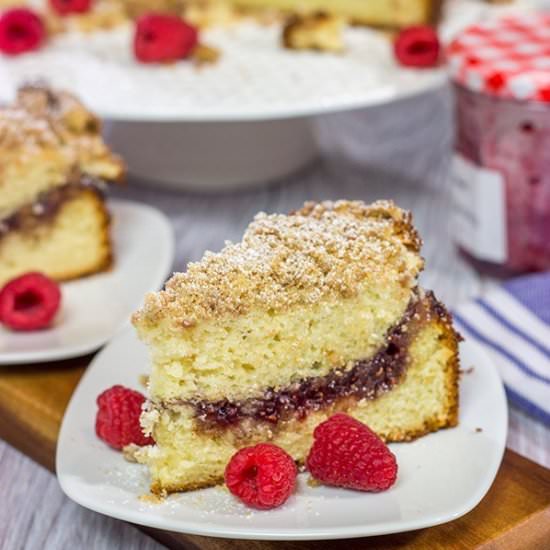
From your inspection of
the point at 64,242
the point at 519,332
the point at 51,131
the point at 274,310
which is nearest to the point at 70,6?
the point at 51,131

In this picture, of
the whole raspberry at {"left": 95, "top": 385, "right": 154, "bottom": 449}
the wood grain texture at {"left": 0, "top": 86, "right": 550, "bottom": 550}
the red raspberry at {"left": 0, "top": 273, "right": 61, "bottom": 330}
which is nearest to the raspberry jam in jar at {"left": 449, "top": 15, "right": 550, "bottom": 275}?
the wood grain texture at {"left": 0, "top": 86, "right": 550, "bottom": 550}

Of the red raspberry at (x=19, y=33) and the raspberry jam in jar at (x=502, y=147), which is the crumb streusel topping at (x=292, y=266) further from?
the red raspberry at (x=19, y=33)

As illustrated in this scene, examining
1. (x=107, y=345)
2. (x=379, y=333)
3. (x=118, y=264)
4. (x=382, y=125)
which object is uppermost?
(x=379, y=333)

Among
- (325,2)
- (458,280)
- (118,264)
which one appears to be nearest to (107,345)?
(118,264)

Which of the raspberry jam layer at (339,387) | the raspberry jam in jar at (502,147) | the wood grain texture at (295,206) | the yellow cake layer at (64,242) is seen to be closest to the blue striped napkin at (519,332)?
the wood grain texture at (295,206)

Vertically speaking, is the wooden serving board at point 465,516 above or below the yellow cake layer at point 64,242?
above

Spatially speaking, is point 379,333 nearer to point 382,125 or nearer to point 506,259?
point 506,259

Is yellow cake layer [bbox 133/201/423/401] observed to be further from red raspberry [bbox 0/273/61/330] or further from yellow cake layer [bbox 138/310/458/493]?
red raspberry [bbox 0/273/61/330]
